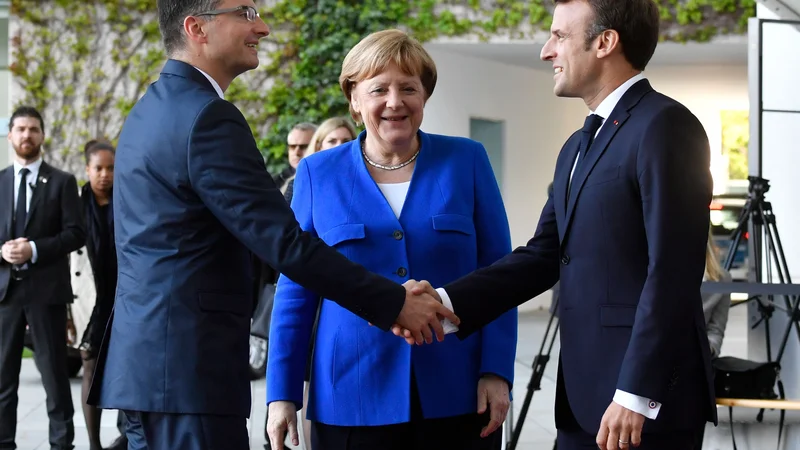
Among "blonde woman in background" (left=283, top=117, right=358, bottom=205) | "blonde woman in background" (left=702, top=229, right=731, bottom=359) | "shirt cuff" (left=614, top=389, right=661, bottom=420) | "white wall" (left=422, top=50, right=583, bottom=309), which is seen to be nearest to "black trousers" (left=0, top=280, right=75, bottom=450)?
"blonde woman in background" (left=283, top=117, right=358, bottom=205)

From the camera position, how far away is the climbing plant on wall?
12.6 meters

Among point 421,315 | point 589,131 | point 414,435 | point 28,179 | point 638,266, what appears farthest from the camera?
point 28,179

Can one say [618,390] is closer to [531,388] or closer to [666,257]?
[666,257]

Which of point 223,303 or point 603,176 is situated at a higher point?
point 603,176

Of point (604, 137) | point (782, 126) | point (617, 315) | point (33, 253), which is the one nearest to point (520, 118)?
point (782, 126)

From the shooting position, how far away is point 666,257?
2262 millimetres

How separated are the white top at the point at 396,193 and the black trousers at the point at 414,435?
46cm

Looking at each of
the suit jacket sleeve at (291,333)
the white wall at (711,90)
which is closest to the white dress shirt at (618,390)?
the suit jacket sleeve at (291,333)

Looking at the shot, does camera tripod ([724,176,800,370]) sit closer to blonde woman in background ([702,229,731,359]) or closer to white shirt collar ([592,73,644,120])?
blonde woman in background ([702,229,731,359])

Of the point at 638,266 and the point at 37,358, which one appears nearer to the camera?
the point at 638,266

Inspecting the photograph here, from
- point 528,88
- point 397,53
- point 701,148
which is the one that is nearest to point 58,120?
point 528,88

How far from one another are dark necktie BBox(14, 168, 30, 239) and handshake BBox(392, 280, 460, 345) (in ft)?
13.6

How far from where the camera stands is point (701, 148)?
235 centimetres

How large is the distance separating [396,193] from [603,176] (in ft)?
2.23
